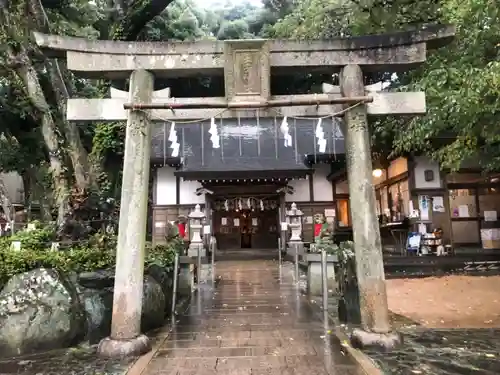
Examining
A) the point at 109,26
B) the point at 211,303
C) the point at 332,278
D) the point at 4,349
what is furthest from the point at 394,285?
the point at 109,26

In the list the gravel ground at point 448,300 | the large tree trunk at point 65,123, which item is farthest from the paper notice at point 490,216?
→ the large tree trunk at point 65,123

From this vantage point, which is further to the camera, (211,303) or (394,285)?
(394,285)

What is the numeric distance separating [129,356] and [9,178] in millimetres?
30827

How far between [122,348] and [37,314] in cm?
148

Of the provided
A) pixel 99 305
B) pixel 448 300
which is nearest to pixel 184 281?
pixel 99 305

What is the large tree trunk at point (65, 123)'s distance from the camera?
32.6 ft

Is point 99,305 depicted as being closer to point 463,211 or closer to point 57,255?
point 57,255

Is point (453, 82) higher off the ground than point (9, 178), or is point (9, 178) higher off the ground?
point (9, 178)

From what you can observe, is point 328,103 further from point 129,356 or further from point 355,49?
point 129,356

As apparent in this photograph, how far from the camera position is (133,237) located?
595 centimetres

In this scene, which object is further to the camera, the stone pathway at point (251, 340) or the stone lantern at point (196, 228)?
the stone lantern at point (196, 228)

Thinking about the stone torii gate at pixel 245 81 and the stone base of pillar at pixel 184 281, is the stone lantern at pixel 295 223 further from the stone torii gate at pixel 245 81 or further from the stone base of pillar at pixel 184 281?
the stone torii gate at pixel 245 81

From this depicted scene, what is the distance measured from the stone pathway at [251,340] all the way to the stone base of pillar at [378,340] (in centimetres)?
35

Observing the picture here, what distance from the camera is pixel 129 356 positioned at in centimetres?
552
